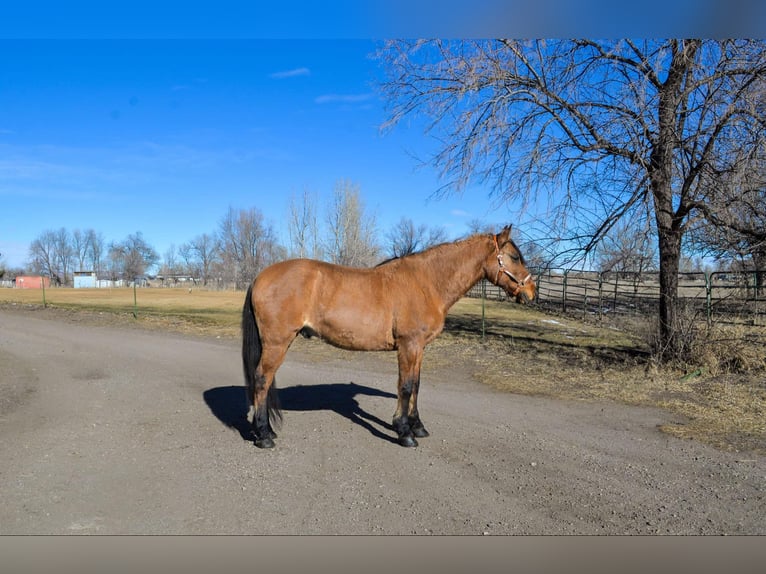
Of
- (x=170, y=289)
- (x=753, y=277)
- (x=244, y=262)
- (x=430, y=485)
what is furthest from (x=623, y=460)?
(x=170, y=289)

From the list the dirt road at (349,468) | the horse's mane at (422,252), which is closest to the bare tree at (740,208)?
the dirt road at (349,468)

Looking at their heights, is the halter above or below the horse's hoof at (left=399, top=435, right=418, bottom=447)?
above

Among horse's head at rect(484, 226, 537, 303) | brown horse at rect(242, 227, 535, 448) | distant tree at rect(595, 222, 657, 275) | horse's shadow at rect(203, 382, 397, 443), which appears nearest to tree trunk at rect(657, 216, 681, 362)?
distant tree at rect(595, 222, 657, 275)

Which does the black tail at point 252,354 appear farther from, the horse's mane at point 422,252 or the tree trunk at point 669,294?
the tree trunk at point 669,294

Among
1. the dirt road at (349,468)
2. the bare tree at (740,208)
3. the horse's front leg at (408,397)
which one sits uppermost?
the bare tree at (740,208)

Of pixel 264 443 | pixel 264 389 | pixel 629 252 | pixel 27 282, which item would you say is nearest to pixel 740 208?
pixel 629 252

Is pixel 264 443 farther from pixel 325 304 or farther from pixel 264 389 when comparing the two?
pixel 325 304

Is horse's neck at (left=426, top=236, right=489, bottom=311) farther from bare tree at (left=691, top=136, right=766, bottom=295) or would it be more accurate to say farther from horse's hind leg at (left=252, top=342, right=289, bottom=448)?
bare tree at (left=691, top=136, right=766, bottom=295)

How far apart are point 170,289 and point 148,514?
36498mm

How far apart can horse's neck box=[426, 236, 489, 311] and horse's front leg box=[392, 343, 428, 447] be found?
71 cm

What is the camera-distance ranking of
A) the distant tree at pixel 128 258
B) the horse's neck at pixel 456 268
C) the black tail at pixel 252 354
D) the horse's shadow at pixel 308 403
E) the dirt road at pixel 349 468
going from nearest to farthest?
the dirt road at pixel 349 468, the black tail at pixel 252 354, the horse's neck at pixel 456 268, the horse's shadow at pixel 308 403, the distant tree at pixel 128 258

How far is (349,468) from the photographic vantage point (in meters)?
4.00

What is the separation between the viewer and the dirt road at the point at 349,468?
304 centimetres

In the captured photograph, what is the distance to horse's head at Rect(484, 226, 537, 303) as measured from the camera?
17.3ft
